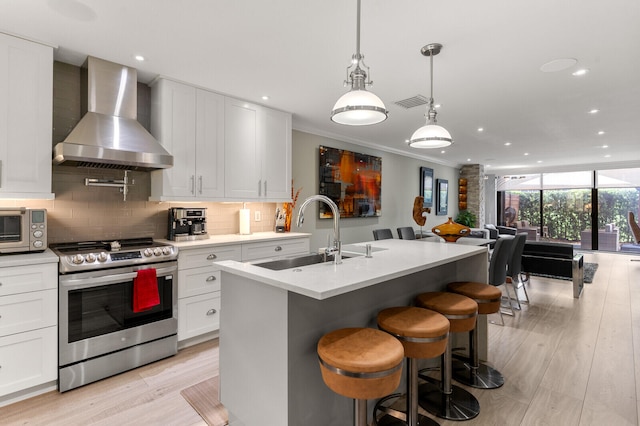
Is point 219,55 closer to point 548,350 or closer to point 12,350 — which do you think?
point 12,350

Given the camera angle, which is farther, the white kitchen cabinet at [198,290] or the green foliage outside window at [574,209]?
the green foliage outside window at [574,209]

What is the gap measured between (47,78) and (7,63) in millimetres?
229

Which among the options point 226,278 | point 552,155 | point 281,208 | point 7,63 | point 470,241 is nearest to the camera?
point 226,278

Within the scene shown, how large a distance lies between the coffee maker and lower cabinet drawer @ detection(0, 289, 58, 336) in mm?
1124

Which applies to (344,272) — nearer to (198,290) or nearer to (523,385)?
(523,385)

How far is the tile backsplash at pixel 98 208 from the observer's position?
2.79 meters

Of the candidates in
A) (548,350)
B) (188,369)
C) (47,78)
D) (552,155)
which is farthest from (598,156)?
(47,78)

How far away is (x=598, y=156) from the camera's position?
26.2 ft

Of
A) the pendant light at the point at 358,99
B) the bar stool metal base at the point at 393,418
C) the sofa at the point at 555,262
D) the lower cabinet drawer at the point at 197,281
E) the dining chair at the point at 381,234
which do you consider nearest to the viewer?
the pendant light at the point at 358,99

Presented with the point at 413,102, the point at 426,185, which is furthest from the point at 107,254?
the point at 426,185

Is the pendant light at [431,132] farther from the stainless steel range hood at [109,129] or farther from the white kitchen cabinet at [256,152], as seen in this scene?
the stainless steel range hood at [109,129]

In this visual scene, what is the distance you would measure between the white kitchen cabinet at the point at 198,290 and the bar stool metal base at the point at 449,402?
2.04 meters

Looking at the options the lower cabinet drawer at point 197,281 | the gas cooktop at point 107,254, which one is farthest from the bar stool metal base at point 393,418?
the gas cooktop at point 107,254

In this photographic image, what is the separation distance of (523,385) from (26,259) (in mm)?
3733
